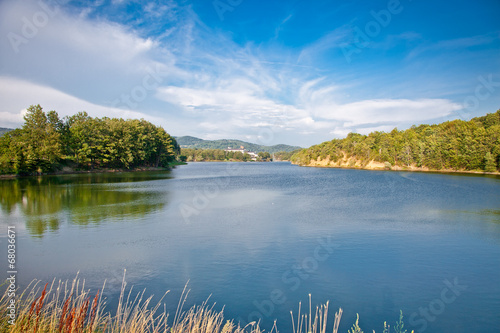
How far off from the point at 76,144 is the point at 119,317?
226ft

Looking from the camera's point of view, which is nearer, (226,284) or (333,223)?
(226,284)

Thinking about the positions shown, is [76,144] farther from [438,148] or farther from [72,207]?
[438,148]

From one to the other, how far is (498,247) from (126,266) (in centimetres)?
1726

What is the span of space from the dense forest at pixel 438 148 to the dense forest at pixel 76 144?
69280 mm

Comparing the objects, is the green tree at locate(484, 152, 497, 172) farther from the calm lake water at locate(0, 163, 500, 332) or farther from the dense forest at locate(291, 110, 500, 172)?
the calm lake water at locate(0, 163, 500, 332)

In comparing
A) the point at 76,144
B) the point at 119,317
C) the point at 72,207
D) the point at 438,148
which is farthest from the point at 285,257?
the point at 438,148

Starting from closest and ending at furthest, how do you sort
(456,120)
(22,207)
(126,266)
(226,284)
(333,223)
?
(226,284)
(126,266)
(333,223)
(22,207)
(456,120)

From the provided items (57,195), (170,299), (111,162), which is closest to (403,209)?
(170,299)

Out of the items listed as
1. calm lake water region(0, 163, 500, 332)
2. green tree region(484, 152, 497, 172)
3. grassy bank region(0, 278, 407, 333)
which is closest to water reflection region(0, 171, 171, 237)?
calm lake water region(0, 163, 500, 332)

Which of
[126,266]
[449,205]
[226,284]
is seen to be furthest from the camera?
[449,205]

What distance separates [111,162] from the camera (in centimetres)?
7231

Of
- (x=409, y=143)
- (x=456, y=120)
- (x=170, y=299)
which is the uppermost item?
(x=456, y=120)

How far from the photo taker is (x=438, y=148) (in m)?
74.0

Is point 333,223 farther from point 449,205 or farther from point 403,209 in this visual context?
point 449,205
